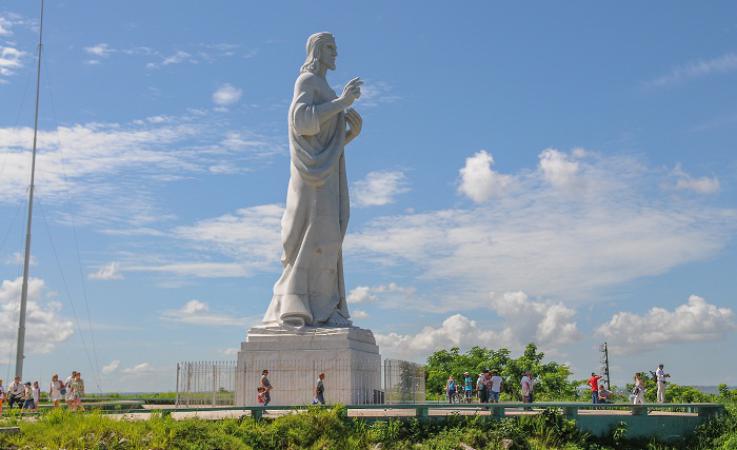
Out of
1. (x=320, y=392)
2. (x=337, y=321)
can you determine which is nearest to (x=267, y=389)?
(x=320, y=392)

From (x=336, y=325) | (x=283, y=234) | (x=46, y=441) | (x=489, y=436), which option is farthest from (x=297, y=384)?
(x=46, y=441)

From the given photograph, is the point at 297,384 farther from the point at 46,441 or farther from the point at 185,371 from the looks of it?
the point at 46,441

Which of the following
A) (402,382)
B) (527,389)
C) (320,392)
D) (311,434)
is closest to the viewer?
(311,434)

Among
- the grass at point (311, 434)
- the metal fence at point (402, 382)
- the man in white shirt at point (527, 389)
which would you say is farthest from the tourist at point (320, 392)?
the man in white shirt at point (527, 389)

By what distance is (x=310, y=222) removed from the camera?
78.8 ft

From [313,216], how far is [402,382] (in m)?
5.41

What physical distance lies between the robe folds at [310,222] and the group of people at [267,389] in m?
1.95

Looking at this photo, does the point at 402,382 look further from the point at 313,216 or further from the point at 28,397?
the point at 28,397

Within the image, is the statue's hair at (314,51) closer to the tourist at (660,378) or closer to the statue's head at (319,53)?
the statue's head at (319,53)

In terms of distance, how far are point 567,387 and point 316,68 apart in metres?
22.0

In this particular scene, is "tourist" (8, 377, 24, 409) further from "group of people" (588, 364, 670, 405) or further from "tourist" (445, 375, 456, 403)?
"group of people" (588, 364, 670, 405)

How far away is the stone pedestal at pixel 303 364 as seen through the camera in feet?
73.0

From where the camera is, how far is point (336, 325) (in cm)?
2367

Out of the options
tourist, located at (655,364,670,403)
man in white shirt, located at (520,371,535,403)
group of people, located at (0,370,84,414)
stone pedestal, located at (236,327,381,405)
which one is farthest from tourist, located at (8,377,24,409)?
tourist, located at (655,364,670,403)
